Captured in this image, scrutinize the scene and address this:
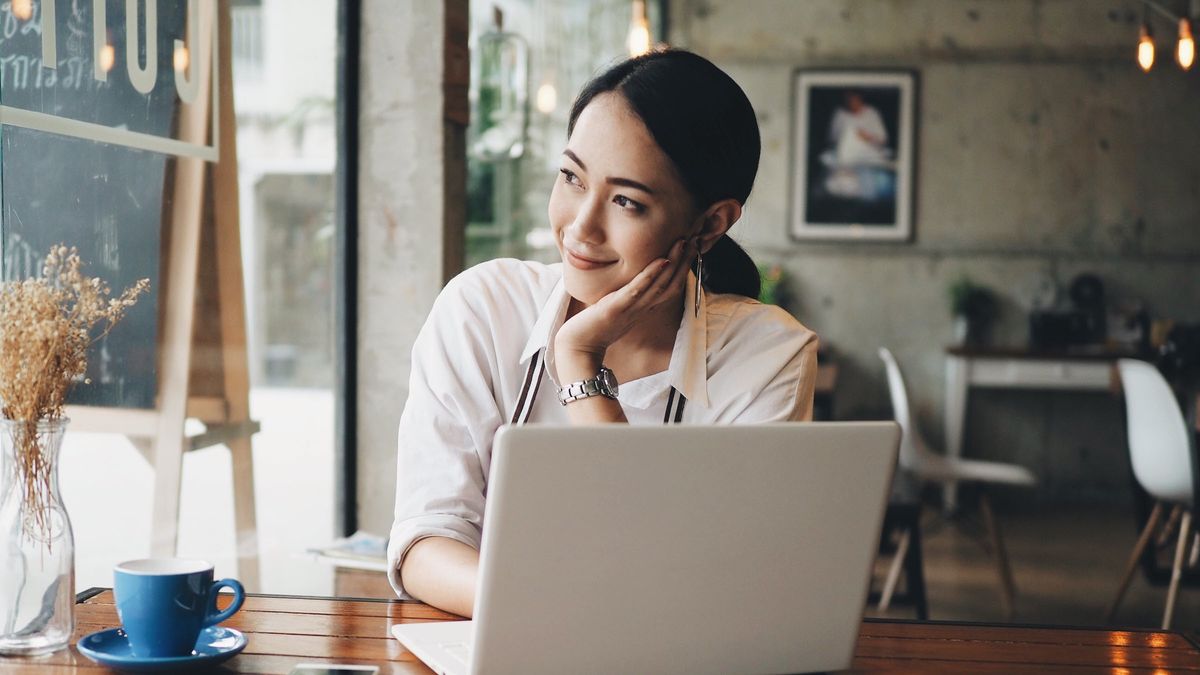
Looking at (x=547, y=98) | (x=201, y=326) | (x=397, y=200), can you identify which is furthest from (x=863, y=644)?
(x=547, y=98)

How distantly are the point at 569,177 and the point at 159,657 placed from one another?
0.77m

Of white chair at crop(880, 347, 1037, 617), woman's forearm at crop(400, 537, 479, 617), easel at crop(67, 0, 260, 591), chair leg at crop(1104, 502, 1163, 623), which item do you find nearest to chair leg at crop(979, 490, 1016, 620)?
white chair at crop(880, 347, 1037, 617)

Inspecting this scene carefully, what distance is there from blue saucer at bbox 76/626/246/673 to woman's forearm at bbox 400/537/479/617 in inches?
9.2

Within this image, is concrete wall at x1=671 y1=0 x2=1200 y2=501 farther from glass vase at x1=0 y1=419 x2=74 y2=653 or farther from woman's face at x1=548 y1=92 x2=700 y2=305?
glass vase at x1=0 y1=419 x2=74 y2=653

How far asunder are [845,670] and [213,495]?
1751 millimetres

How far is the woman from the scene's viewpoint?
1434 millimetres

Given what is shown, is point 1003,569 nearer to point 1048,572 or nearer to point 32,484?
point 1048,572

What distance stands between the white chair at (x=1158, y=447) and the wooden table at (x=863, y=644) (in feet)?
7.98

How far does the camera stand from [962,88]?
6246 mm

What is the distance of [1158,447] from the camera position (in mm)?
3479

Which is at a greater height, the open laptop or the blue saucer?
the open laptop

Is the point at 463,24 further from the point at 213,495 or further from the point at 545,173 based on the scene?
the point at 545,173

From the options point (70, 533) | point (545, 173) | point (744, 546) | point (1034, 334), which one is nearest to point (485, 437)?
point (70, 533)

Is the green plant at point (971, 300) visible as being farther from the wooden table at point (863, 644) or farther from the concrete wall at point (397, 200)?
the wooden table at point (863, 644)
